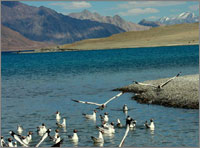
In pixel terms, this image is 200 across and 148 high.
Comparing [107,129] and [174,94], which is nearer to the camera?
[107,129]

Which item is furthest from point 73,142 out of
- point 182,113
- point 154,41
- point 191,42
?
point 154,41

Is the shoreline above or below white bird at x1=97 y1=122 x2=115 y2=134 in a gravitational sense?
above

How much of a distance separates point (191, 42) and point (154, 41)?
23.3 metres

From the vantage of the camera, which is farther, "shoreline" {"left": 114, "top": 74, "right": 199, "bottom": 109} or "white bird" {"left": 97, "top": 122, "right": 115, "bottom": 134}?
"shoreline" {"left": 114, "top": 74, "right": 199, "bottom": 109}

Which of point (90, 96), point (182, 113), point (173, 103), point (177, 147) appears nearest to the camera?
point (177, 147)

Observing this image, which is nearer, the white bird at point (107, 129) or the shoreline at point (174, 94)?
the white bird at point (107, 129)

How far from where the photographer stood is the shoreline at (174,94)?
3147cm

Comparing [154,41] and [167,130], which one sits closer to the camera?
[167,130]

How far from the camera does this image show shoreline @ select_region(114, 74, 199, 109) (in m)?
31.5

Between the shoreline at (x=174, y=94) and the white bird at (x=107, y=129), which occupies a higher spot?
the shoreline at (x=174, y=94)

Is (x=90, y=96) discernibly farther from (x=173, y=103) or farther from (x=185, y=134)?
(x=185, y=134)

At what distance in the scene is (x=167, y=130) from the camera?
25.6 metres

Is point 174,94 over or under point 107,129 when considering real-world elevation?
over

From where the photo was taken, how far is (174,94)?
33.8 meters
